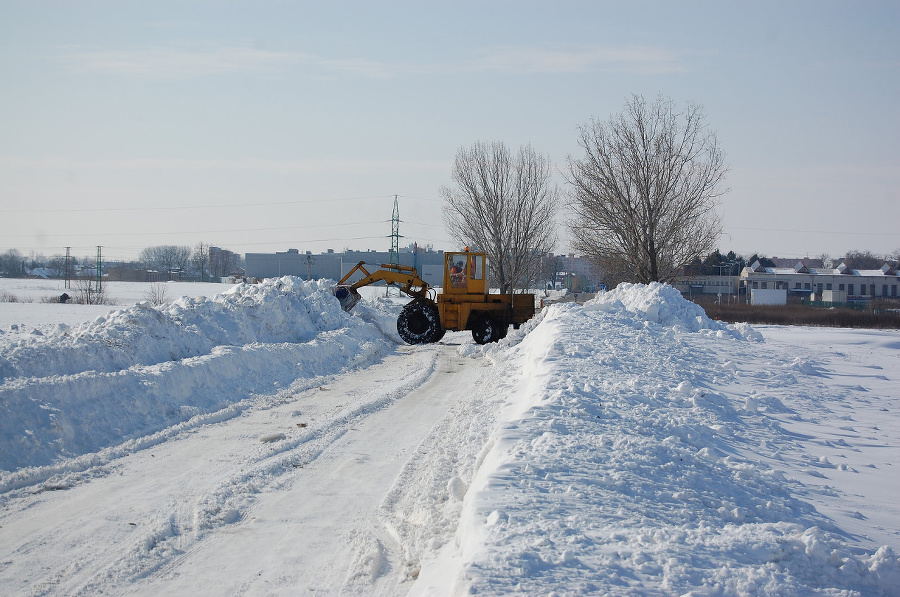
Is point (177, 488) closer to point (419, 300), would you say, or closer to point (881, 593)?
point (881, 593)

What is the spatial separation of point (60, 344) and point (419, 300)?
12969 millimetres

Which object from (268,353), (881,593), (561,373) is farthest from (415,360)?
(881,593)

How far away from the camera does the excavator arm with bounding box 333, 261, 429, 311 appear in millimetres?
23109

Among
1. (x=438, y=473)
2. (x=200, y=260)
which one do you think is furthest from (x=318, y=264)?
(x=438, y=473)

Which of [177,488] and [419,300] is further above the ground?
[419,300]

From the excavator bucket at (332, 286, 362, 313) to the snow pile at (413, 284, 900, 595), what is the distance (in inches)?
575

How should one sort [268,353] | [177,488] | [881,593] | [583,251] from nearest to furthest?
[881,593] → [177,488] → [268,353] → [583,251]

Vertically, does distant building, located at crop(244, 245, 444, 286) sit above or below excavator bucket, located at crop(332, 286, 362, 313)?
above

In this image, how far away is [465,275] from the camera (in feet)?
72.0

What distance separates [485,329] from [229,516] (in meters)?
15.9

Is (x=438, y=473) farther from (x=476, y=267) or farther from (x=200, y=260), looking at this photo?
(x=200, y=260)

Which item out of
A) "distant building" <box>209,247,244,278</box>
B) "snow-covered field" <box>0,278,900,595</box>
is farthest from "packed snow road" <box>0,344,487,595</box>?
"distant building" <box>209,247,244,278</box>

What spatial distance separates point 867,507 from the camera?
5781mm

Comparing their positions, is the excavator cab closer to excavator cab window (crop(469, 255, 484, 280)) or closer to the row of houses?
excavator cab window (crop(469, 255, 484, 280))
